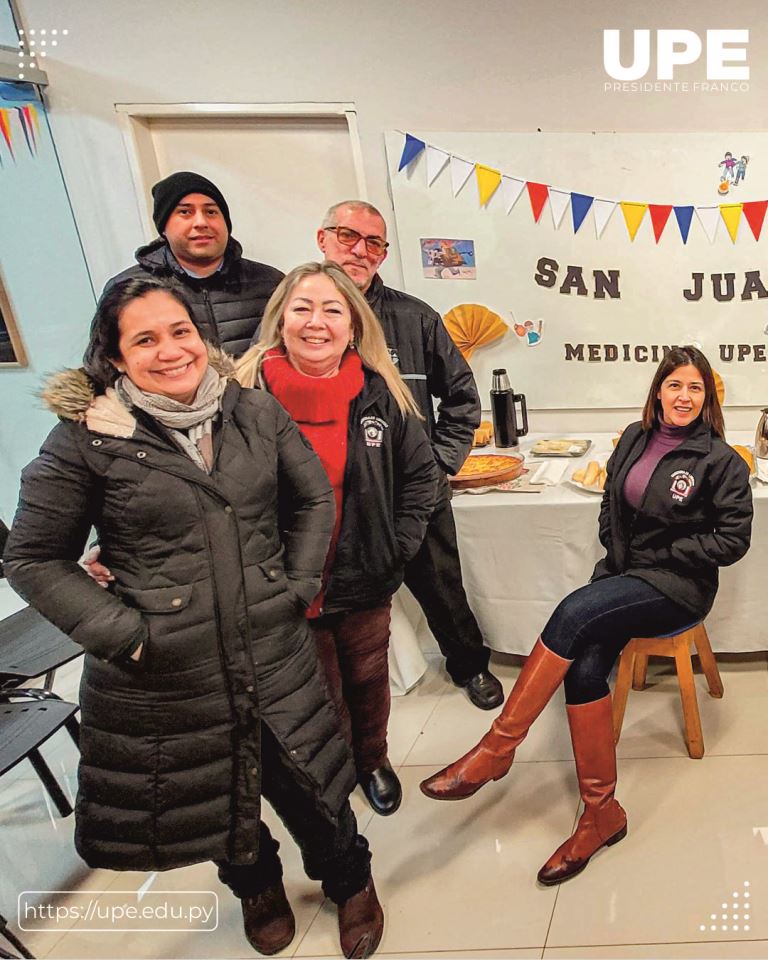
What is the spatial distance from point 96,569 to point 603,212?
2.12m

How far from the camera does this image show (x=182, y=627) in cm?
107

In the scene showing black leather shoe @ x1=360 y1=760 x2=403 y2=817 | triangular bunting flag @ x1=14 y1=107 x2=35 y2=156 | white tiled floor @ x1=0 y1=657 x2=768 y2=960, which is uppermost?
triangular bunting flag @ x1=14 y1=107 x2=35 y2=156

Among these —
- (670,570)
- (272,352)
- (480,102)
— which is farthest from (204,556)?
(480,102)

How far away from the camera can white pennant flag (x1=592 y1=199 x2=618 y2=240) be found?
2326 millimetres

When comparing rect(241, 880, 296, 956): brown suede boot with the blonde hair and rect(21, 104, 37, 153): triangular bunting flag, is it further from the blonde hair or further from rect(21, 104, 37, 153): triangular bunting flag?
rect(21, 104, 37, 153): triangular bunting flag

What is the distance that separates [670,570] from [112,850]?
1370 mm

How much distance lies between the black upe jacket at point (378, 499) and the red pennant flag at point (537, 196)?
1.30 m

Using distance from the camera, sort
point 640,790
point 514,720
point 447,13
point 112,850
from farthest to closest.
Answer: point 447,13 < point 640,790 < point 514,720 < point 112,850

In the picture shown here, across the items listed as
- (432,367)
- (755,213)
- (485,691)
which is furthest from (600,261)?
(485,691)

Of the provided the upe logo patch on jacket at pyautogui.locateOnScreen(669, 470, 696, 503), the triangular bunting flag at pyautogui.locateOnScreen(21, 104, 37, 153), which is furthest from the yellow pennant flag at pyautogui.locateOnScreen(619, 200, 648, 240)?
the triangular bunting flag at pyautogui.locateOnScreen(21, 104, 37, 153)

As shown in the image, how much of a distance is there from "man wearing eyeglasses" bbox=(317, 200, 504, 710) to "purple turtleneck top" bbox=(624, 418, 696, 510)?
49 centimetres

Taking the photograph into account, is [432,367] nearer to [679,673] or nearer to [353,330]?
[353,330]

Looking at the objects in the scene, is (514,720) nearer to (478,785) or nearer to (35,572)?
(478,785)

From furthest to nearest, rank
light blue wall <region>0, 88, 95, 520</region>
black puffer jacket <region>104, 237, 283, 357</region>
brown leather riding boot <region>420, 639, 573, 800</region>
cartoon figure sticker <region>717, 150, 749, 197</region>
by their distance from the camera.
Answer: light blue wall <region>0, 88, 95, 520</region> → cartoon figure sticker <region>717, 150, 749, 197</region> → black puffer jacket <region>104, 237, 283, 357</region> → brown leather riding boot <region>420, 639, 573, 800</region>
